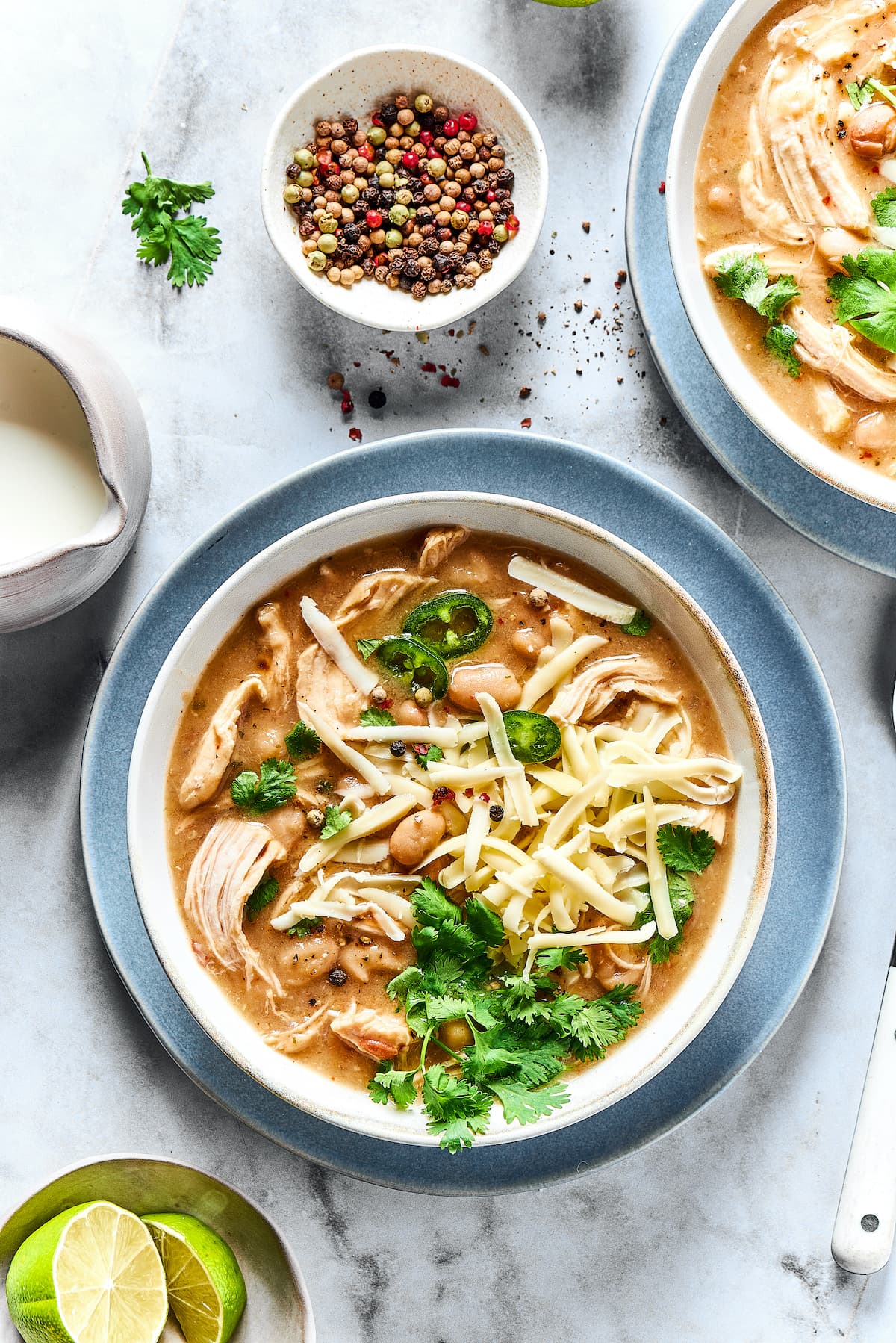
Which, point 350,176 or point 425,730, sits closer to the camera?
point 425,730

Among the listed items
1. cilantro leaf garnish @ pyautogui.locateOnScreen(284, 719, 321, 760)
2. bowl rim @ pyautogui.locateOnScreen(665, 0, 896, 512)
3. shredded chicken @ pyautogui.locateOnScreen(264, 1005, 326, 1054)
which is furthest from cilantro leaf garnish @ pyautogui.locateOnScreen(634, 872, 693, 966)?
bowl rim @ pyautogui.locateOnScreen(665, 0, 896, 512)

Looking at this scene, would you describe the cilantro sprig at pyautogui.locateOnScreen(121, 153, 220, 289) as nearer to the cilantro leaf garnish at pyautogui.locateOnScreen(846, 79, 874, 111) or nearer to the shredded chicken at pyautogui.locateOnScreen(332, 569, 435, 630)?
the shredded chicken at pyautogui.locateOnScreen(332, 569, 435, 630)

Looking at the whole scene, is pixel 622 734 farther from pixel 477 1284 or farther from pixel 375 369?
pixel 477 1284

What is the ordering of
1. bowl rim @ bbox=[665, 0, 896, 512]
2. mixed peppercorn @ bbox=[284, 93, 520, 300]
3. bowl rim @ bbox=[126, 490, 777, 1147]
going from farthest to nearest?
mixed peppercorn @ bbox=[284, 93, 520, 300] → bowl rim @ bbox=[665, 0, 896, 512] → bowl rim @ bbox=[126, 490, 777, 1147]

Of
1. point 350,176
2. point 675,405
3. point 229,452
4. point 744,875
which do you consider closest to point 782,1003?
point 744,875

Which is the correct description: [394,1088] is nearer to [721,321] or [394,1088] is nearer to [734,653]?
[734,653]

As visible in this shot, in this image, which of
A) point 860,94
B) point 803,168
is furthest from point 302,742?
point 860,94
